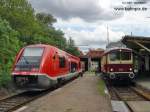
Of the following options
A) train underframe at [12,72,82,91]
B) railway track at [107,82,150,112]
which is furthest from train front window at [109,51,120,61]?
train underframe at [12,72,82,91]

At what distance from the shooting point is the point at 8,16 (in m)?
54.8

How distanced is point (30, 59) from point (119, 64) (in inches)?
368

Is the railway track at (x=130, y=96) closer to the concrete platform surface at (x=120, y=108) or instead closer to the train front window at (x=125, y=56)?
the concrete platform surface at (x=120, y=108)

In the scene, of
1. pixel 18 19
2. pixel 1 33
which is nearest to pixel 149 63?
pixel 18 19

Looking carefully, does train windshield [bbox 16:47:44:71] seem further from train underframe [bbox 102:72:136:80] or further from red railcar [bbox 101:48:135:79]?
red railcar [bbox 101:48:135:79]

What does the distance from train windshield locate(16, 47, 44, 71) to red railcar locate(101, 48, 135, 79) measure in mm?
8162

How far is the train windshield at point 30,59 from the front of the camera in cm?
2414

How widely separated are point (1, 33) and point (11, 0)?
2791 centimetres

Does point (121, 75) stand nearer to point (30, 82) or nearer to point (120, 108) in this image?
point (30, 82)

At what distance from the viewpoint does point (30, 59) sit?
24.8m

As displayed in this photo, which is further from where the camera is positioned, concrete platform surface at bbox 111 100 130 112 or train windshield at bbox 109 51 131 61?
train windshield at bbox 109 51 131 61

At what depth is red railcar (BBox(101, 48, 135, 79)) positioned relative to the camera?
104 ft

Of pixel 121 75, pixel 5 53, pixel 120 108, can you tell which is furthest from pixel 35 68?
pixel 121 75

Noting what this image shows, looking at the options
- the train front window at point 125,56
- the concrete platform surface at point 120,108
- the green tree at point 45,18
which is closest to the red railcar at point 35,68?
the concrete platform surface at point 120,108
